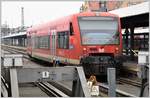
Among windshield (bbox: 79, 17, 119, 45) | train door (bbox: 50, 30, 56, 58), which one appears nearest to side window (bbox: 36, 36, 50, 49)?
train door (bbox: 50, 30, 56, 58)

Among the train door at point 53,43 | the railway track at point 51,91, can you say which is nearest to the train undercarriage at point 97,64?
the railway track at point 51,91

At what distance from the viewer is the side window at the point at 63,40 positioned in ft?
67.9

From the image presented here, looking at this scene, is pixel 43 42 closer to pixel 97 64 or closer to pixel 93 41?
pixel 93 41

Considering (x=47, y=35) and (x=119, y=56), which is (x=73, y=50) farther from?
(x=47, y=35)

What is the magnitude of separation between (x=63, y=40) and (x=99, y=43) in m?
2.48

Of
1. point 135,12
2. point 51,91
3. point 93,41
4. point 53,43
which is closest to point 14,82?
point 51,91

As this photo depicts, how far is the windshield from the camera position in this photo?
19.5 meters

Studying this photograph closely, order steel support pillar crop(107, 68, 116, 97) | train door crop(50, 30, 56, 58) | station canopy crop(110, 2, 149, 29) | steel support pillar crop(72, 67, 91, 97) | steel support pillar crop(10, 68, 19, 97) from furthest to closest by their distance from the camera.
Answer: train door crop(50, 30, 56, 58) → station canopy crop(110, 2, 149, 29) → steel support pillar crop(107, 68, 116, 97) → steel support pillar crop(72, 67, 91, 97) → steel support pillar crop(10, 68, 19, 97)

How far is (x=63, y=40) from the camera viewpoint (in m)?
21.5

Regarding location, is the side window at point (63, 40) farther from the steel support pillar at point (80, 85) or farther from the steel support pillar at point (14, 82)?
the steel support pillar at point (14, 82)

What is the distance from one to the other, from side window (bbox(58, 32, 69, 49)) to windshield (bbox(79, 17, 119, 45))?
128cm

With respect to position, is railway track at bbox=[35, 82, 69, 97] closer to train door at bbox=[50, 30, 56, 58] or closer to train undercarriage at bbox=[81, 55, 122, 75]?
train undercarriage at bbox=[81, 55, 122, 75]

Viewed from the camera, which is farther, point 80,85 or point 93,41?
Result: point 93,41

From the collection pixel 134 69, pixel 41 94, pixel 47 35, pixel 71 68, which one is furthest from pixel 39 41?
pixel 71 68
